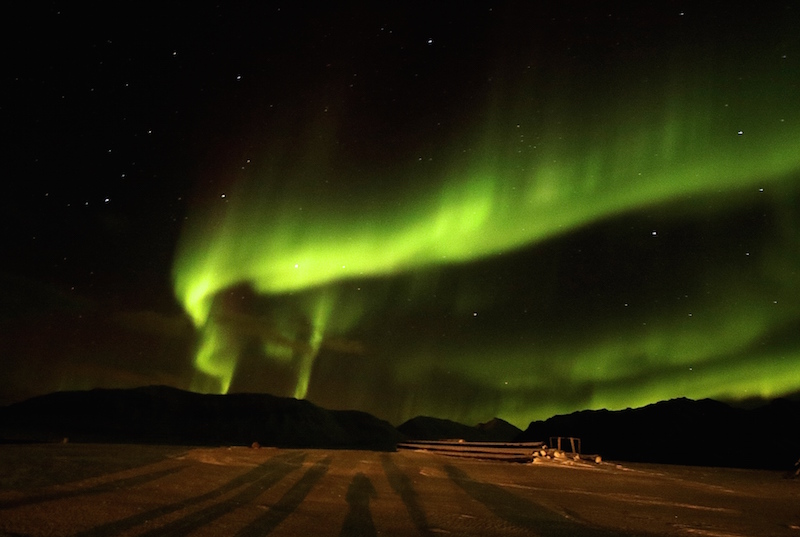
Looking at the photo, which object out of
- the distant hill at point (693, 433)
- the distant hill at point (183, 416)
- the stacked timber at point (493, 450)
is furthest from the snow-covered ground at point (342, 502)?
the distant hill at point (183, 416)

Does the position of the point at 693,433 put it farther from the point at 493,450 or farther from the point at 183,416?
the point at 183,416

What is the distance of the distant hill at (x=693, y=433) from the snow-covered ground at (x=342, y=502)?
63744mm

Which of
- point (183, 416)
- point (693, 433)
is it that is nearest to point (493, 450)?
point (693, 433)

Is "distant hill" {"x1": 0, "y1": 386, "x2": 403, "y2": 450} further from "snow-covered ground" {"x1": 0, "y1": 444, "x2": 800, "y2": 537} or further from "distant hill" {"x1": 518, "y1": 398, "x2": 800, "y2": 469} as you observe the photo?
"snow-covered ground" {"x1": 0, "y1": 444, "x2": 800, "y2": 537}

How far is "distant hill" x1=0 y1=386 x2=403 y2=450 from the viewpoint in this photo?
361ft

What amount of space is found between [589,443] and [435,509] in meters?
98.9

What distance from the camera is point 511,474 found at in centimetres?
1820

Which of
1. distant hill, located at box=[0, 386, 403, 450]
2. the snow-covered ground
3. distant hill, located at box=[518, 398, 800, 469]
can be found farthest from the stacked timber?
distant hill, located at box=[0, 386, 403, 450]

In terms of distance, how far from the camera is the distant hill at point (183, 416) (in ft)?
361

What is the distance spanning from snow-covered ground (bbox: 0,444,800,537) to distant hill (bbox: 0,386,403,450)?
89949 millimetres

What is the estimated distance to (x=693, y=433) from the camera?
92.3 meters

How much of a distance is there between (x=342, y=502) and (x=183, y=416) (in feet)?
431

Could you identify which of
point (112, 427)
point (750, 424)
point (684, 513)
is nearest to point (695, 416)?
point (750, 424)

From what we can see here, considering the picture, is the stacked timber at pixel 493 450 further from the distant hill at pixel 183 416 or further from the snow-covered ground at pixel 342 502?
the distant hill at pixel 183 416
